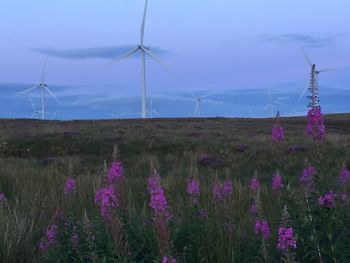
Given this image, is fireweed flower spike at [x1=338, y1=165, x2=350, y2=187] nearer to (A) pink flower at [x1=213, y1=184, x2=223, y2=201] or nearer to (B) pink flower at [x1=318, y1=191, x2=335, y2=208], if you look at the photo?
(A) pink flower at [x1=213, y1=184, x2=223, y2=201]

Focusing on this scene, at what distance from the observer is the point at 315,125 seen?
4.27 meters

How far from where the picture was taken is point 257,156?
22.7 metres

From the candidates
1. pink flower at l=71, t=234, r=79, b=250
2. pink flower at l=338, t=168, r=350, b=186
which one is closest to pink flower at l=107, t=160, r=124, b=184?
pink flower at l=71, t=234, r=79, b=250

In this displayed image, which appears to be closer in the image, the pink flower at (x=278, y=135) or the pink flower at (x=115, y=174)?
the pink flower at (x=278, y=135)

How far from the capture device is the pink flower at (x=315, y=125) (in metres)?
4.23

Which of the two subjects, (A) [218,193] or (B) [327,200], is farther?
(A) [218,193]

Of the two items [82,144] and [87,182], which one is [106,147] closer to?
[82,144]

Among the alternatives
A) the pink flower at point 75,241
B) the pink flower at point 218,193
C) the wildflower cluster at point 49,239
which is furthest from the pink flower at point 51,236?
the pink flower at point 218,193

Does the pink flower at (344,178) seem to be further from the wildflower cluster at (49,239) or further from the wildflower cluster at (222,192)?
the wildflower cluster at (49,239)

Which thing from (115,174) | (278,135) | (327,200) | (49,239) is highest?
(278,135)

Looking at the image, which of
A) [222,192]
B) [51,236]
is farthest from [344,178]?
[51,236]

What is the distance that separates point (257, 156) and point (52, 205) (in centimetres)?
1563

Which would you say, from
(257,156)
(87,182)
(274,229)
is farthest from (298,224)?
(257,156)

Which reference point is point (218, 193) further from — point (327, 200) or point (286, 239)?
point (286, 239)
